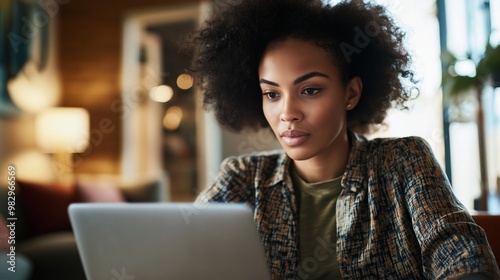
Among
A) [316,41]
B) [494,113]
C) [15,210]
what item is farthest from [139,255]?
[494,113]

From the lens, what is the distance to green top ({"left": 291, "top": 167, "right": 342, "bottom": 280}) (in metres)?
1.31

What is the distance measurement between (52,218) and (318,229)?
8.04ft

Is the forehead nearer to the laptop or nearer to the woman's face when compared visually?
the woman's face

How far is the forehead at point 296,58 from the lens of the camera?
4.29 feet

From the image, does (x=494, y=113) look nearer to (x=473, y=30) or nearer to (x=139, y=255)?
(x=473, y=30)

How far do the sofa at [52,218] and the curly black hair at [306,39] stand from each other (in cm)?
149

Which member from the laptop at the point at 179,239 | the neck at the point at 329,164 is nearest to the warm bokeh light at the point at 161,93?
the neck at the point at 329,164

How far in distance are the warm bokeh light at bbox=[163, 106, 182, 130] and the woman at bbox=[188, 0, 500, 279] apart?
356 cm

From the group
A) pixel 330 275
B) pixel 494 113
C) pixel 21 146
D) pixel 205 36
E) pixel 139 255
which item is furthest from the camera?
pixel 21 146

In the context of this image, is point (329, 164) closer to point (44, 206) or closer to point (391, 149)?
point (391, 149)

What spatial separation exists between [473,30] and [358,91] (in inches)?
122

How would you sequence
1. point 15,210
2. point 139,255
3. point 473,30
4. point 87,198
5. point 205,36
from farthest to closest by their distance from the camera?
point 473,30
point 87,198
point 15,210
point 205,36
point 139,255

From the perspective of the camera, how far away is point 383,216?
1.29m

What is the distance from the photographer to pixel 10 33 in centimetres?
395
